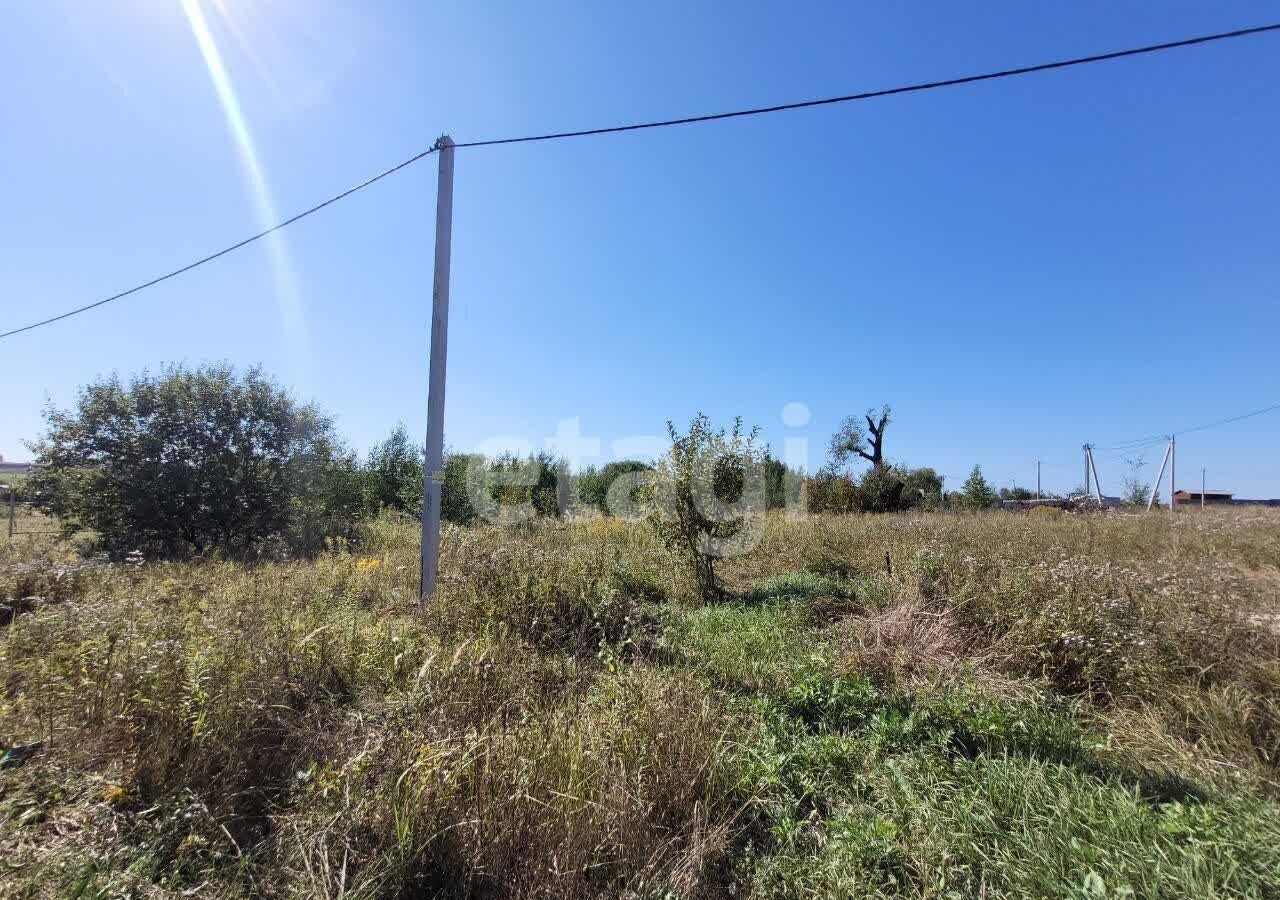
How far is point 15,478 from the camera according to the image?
10.6 m

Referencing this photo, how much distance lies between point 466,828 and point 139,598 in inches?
138

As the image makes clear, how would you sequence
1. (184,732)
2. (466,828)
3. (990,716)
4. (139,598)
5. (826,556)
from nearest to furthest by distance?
(466,828), (184,732), (990,716), (139,598), (826,556)

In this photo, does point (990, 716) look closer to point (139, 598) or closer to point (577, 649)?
point (577, 649)

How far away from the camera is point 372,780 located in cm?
215

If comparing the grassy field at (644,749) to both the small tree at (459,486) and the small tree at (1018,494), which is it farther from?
the small tree at (1018,494)

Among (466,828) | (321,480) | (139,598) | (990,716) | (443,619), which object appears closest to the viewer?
(466,828)

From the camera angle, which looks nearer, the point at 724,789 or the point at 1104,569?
the point at 724,789

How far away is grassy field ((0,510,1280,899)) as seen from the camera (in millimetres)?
1862

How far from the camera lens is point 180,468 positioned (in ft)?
33.8

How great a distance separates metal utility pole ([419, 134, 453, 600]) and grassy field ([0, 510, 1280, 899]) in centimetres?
85

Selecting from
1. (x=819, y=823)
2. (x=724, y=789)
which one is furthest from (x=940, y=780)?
(x=724, y=789)

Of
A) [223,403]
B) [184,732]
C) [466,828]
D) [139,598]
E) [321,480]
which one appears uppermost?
[223,403]

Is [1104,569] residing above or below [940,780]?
above

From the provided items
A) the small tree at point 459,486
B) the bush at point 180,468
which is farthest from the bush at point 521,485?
the bush at point 180,468
